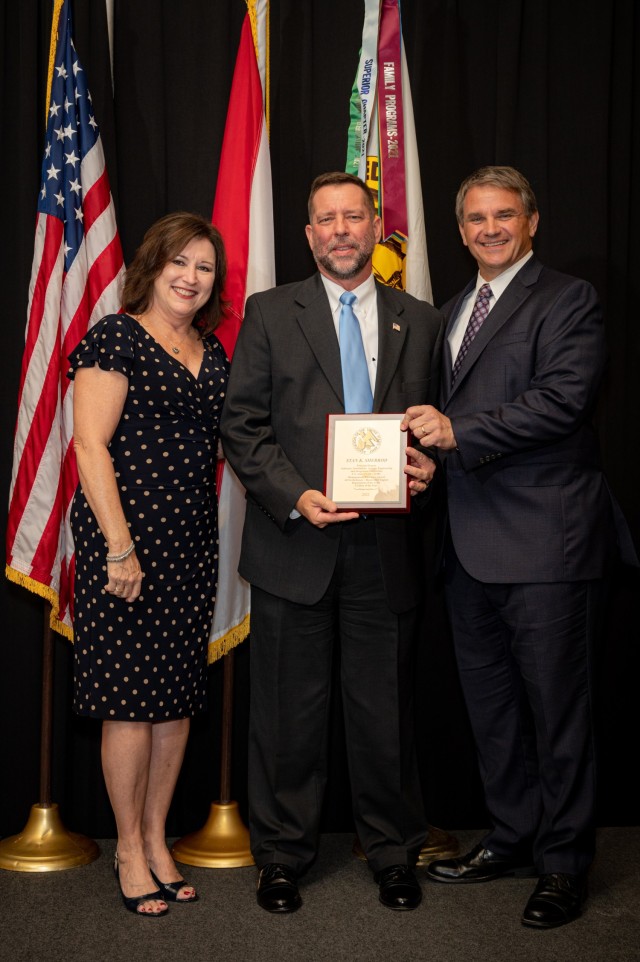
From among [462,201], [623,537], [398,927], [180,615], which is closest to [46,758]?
[180,615]

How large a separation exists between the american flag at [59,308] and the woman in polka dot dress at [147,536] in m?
0.37

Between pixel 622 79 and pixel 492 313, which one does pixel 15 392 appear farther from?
pixel 622 79

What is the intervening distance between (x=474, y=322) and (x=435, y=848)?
170 cm

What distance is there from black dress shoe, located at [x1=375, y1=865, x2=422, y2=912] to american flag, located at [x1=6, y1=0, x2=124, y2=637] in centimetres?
127

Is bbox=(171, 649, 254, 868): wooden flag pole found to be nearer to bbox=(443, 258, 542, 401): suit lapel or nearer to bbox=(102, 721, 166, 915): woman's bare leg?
bbox=(102, 721, 166, 915): woman's bare leg

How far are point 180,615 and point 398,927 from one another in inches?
40.8

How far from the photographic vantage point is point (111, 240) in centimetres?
321

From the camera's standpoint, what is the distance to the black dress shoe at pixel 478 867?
2875 mm

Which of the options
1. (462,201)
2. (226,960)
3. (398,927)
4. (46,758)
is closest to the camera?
(226,960)

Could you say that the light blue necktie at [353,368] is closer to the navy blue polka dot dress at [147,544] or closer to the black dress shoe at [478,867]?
the navy blue polka dot dress at [147,544]

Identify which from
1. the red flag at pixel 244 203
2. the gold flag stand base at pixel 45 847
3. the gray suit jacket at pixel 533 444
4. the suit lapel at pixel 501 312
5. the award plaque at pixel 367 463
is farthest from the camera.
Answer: the red flag at pixel 244 203

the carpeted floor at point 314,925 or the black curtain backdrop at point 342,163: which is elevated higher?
the black curtain backdrop at point 342,163

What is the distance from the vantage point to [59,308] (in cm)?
316

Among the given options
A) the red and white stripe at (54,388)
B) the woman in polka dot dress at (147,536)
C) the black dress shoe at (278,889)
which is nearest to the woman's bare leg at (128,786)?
the woman in polka dot dress at (147,536)
